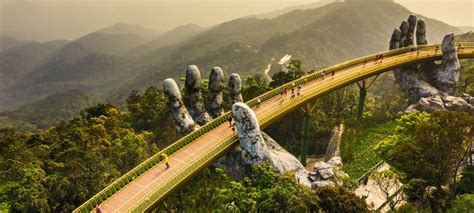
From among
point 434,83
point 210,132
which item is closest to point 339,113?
point 434,83

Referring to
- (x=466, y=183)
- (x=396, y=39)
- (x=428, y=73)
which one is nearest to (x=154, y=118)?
(x=466, y=183)

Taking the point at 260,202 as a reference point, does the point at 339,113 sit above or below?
below

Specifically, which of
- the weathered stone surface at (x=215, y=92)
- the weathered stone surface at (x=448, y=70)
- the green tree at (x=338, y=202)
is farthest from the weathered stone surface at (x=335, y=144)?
the weathered stone surface at (x=448, y=70)

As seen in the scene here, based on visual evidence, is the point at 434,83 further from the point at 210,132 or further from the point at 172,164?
the point at 172,164

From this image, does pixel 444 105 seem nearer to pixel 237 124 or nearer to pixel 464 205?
pixel 464 205

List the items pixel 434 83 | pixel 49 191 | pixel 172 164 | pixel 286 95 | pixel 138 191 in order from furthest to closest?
pixel 434 83 < pixel 286 95 < pixel 49 191 < pixel 172 164 < pixel 138 191

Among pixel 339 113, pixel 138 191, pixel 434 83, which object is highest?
pixel 138 191

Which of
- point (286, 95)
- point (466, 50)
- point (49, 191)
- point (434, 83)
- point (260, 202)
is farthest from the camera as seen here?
point (466, 50)

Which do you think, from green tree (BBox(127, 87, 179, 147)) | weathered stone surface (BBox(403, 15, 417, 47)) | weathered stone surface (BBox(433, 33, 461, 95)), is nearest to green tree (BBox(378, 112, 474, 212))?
green tree (BBox(127, 87, 179, 147))
